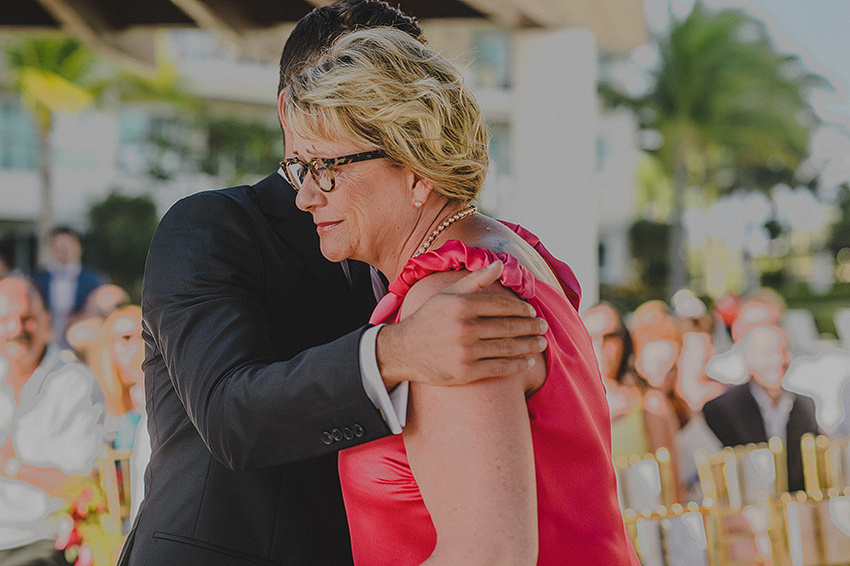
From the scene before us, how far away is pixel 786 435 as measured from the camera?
19.5 feet

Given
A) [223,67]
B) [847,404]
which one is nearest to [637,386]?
[847,404]

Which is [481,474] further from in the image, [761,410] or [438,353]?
[761,410]

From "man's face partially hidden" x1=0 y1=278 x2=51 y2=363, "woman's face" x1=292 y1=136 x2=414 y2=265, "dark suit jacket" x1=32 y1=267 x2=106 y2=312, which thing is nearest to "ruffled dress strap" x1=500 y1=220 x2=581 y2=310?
"woman's face" x1=292 y1=136 x2=414 y2=265

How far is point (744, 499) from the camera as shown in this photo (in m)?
5.31

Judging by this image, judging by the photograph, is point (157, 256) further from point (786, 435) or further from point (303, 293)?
point (786, 435)

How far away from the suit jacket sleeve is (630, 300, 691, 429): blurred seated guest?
458cm

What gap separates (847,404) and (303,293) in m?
5.71

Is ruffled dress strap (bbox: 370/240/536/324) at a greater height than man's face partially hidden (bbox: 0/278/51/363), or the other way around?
man's face partially hidden (bbox: 0/278/51/363)

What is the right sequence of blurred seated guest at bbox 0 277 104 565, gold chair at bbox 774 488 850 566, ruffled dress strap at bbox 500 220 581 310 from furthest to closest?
gold chair at bbox 774 488 850 566, blurred seated guest at bbox 0 277 104 565, ruffled dress strap at bbox 500 220 581 310

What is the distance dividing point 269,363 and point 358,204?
14.6 inches

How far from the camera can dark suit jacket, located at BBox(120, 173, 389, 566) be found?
60.1 inches

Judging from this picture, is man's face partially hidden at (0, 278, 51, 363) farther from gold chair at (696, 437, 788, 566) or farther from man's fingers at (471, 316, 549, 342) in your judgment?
man's fingers at (471, 316, 549, 342)

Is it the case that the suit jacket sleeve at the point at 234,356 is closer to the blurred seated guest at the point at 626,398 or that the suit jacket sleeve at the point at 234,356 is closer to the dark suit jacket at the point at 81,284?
the blurred seated guest at the point at 626,398

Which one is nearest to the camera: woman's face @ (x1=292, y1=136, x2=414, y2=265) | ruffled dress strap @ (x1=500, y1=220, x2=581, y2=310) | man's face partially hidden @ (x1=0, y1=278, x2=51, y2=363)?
woman's face @ (x1=292, y1=136, x2=414, y2=265)
